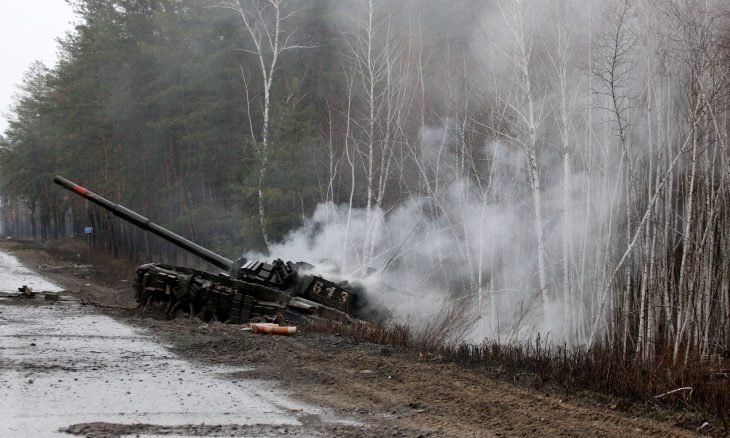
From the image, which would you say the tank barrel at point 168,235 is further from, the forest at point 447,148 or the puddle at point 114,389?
the puddle at point 114,389

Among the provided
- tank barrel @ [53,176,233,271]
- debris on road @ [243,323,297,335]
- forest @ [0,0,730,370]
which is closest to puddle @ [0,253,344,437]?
debris on road @ [243,323,297,335]

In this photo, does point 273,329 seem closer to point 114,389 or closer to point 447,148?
point 114,389

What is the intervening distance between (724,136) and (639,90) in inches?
117

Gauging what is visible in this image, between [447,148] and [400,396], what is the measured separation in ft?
53.0

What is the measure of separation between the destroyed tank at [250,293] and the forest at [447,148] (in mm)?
1614

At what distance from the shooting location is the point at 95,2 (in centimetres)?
4331

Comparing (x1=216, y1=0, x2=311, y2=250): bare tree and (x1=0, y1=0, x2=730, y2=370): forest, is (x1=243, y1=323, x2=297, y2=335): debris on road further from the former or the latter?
(x1=216, y1=0, x2=311, y2=250): bare tree

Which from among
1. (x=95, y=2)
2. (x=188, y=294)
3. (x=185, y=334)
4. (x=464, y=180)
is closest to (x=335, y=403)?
(x=185, y=334)

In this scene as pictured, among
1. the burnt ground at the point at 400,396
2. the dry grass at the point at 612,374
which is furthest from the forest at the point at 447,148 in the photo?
the burnt ground at the point at 400,396

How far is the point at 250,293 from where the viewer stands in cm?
1617

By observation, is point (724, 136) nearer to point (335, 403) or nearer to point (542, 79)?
point (542, 79)

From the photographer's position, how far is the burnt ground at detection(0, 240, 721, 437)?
658 centimetres

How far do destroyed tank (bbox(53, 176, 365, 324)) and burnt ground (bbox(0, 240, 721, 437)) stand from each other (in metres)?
2.30

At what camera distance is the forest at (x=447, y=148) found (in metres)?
13.1
